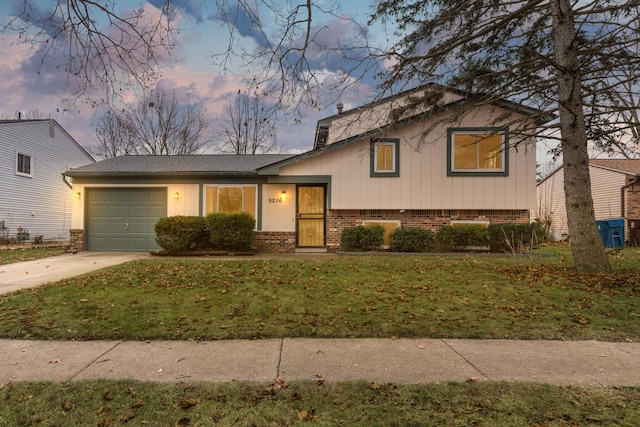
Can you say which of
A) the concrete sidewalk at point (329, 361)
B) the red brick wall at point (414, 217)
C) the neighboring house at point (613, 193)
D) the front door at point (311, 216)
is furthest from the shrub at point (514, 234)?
the concrete sidewalk at point (329, 361)

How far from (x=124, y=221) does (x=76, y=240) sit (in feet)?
5.54

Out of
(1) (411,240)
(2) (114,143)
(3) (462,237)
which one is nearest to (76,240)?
(1) (411,240)

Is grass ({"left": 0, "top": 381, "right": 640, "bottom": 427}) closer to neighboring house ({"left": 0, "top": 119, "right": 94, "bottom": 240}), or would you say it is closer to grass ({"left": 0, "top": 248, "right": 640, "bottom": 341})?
grass ({"left": 0, "top": 248, "right": 640, "bottom": 341})

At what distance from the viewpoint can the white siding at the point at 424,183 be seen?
1099cm

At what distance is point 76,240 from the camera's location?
11883mm

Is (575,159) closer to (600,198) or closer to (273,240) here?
(273,240)

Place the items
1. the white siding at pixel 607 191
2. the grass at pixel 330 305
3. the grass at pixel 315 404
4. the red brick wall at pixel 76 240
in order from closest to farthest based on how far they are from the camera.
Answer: the grass at pixel 315 404
the grass at pixel 330 305
the red brick wall at pixel 76 240
the white siding at pixel 607 191

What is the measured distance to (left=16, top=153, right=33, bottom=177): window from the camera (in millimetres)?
16281

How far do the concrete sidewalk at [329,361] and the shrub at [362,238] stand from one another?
6825mm

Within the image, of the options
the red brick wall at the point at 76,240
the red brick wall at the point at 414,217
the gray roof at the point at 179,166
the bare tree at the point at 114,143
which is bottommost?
the red brick wall at the point at 76,240

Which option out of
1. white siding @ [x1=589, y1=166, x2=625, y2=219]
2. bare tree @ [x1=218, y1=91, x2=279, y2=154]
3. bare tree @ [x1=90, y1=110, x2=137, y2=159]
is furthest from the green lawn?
bare tree @ [x1=90, y1=110, x2=137, y2=159]

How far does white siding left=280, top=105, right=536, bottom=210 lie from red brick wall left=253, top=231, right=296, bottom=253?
191cm

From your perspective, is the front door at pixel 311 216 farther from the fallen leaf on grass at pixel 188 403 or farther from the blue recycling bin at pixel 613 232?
the blue recycling bin at pixel 613 232

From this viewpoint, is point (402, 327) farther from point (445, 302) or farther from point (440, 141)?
point (440, 141)
